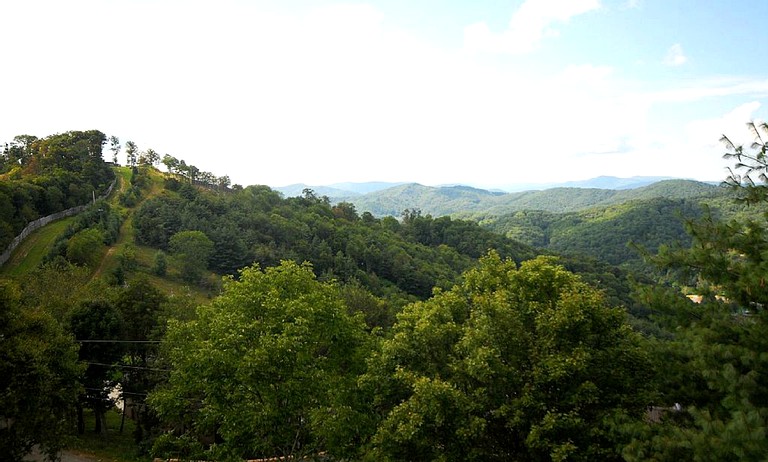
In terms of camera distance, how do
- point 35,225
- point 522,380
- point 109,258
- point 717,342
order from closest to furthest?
point 717,342, point 522,380, point 109,258, point 35,225

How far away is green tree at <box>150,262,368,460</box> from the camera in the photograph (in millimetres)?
12000

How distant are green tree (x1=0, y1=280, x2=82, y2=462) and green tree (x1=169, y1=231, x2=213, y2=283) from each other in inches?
1487

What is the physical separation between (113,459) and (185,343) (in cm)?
767

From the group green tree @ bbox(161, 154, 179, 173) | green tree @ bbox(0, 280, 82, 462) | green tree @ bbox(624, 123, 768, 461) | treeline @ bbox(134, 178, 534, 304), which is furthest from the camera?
green tree @ bbox(161, 154, 179, 173)

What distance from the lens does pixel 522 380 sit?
36.4 ft

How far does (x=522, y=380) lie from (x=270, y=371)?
6.06 metres

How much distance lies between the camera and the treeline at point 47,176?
158 feet

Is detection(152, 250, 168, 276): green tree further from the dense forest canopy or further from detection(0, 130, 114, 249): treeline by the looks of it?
the dense forest canopy

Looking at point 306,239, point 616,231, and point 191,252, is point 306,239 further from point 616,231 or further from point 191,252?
point 616,231

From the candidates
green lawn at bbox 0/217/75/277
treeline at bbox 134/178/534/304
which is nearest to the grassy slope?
green lawn at bbox 0/217/75/277

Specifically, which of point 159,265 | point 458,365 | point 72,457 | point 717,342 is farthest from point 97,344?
point 159,265

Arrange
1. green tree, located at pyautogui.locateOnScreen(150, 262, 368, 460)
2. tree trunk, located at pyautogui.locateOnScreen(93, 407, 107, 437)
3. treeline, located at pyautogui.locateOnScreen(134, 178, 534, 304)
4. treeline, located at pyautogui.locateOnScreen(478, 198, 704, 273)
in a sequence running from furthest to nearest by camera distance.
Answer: treeline, located at pyautogui.locateOnScreen(478, 198, 704, 273) → treeline, located at pyautogui.locateOnScreen(134, 178, 534, 304) → tree trunk, located at pyautogui.locateOnScreen(93, 407, 107, 437) → green tree, located at pyautogui.locateOnScreen(150, 262, 368, 460)

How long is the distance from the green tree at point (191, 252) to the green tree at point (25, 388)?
37.8 meters

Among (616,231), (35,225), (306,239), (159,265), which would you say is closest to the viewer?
(159,265)
